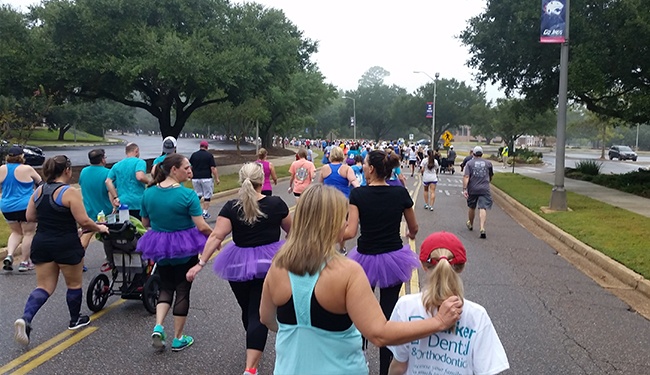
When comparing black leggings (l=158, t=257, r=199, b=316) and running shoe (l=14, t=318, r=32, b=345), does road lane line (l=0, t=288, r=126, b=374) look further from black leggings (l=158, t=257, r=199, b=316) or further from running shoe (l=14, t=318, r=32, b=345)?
black leggings (l=158, t=257, r=199, b=316)

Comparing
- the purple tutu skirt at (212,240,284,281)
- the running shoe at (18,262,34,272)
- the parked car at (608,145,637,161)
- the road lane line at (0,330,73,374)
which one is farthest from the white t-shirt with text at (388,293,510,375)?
the parked car at (608,145,637,161)

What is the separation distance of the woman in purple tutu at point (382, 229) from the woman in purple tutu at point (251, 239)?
0.63m

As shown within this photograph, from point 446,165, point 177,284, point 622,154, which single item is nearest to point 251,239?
point 177,284

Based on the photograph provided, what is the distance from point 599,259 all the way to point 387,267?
618cm

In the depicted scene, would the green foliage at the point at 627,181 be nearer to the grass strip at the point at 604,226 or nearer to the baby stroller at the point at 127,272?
the grass strip at the point at 604,226

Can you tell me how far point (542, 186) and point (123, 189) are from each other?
19297 mm

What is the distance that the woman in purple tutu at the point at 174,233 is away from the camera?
479 centimetres

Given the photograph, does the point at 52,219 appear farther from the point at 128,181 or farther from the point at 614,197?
the point at 614,197

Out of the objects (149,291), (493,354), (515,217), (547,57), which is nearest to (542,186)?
(547,57)

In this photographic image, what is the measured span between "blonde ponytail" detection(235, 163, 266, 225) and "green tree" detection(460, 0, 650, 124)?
1654cm

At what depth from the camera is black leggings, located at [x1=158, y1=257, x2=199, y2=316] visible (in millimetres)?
4855

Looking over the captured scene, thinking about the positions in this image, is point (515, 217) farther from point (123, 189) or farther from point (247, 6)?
point (247, 6)

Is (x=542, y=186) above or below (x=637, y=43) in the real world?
below

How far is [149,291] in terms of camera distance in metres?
5.91
